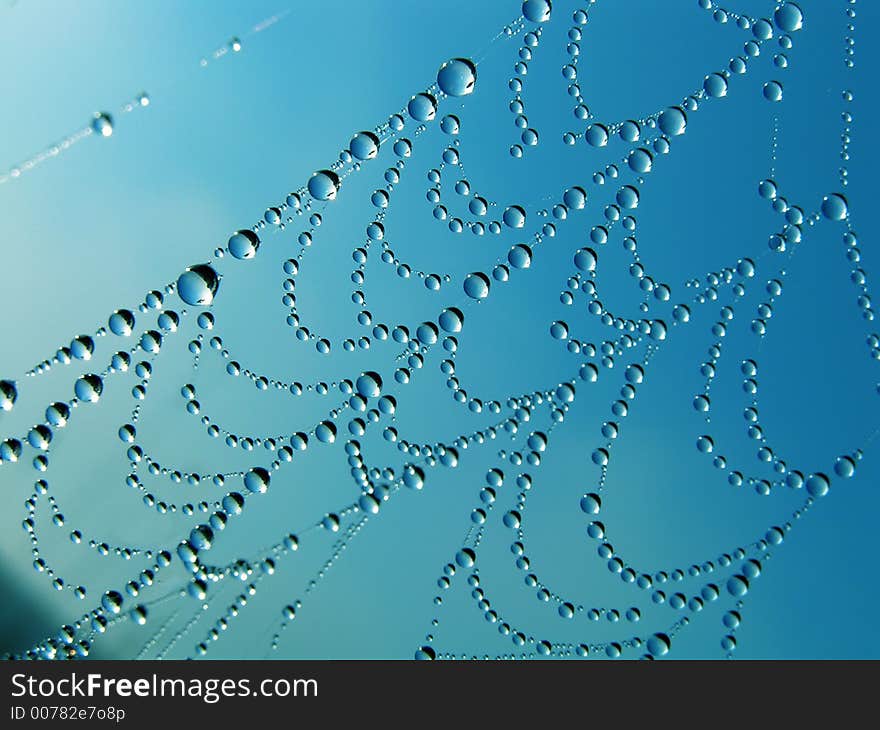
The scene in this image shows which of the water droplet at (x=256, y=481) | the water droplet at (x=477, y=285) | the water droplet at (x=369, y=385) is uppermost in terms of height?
the water droplet at (x=477, y=285)

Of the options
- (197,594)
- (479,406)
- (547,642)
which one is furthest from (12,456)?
(547,642)

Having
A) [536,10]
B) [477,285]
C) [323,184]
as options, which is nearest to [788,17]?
[536,10]

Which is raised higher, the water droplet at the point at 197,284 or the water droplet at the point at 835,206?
the water droplet at the point at 835,206

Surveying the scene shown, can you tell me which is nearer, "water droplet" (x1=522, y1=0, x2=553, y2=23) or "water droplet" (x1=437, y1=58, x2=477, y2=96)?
"water droplet" (x1=437, y1=58, x2=477, y2=96)

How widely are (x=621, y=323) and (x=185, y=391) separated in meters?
1.01

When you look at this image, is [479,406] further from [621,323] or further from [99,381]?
[99,381]

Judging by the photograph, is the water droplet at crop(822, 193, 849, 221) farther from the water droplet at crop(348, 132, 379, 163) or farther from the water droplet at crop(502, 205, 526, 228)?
the water droplet at crop(348, 132, 379, 163)

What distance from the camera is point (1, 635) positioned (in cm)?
170

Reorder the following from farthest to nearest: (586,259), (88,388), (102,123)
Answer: (586,259) → (88,388) → (102,123)

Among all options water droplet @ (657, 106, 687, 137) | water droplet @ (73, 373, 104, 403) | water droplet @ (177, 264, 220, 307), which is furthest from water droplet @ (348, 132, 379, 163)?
water droplet @ (73, 373, 104, 403)

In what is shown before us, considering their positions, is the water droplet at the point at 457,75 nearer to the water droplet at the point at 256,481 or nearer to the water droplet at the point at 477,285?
the water droplet at the point at 477,285

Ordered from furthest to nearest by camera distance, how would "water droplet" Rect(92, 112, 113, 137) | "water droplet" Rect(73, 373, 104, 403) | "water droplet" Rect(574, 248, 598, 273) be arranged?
"water droplet" Rect(574, 248, 598, 273)
"water droplet" Rect(73, 373, 104, 403)
"water droplet" Rect(92, 112, 113, 137)

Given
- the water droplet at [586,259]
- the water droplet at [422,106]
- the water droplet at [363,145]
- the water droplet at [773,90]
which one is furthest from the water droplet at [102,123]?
the water droplet at [773,90]

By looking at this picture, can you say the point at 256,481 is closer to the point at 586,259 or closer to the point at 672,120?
the point at 586,259
